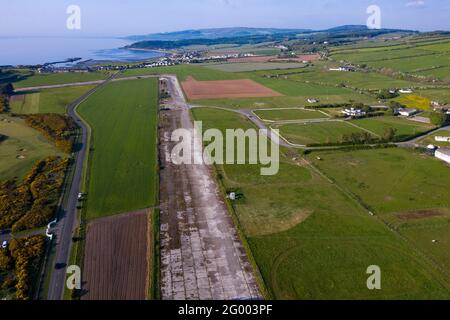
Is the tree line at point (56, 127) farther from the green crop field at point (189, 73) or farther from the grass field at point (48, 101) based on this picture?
the green crop field at point (189, 73)

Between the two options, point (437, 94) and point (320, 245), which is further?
point (437, 94)

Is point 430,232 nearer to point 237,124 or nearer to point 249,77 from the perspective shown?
point 237,124

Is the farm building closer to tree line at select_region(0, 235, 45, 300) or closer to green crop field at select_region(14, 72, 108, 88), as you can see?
tree line at select_region(0, 235, 45, 300)

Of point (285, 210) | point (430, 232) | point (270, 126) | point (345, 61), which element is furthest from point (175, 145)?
point (345, 61)

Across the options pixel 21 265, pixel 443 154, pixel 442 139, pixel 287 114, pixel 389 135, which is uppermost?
pixel 287 114

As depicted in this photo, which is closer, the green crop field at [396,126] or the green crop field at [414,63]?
the green crop field at [396,126]

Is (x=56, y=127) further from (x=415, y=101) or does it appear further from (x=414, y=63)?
(x=414, y=63)

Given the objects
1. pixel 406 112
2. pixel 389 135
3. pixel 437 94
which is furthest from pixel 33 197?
pixel 437 94

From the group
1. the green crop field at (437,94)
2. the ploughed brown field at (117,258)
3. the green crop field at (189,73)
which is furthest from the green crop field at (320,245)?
the green crop field at (189,73)
